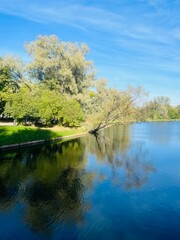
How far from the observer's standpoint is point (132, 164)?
32094 mm

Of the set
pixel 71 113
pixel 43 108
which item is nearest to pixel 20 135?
pixel 43 108

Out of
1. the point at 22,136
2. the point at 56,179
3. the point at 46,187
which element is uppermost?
the point at 22,136

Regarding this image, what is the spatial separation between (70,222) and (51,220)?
1.19m

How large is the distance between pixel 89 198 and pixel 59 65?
56720 mm

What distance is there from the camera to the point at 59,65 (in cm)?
7219

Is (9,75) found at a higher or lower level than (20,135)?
higher

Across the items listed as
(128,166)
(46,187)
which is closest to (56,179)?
(46,187)

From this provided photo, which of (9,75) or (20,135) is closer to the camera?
(20,135)

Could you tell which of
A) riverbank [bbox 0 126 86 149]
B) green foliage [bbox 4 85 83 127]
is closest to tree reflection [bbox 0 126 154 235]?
riverbank [bbox 0 126 86 149]

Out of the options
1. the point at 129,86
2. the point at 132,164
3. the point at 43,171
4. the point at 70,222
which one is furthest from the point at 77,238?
the point at 129,86

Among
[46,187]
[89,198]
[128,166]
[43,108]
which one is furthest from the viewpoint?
[43,108]

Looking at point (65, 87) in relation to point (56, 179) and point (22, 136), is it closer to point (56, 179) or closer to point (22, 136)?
point (22, 136)

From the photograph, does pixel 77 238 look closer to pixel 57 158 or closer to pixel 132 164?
pixel 132 164

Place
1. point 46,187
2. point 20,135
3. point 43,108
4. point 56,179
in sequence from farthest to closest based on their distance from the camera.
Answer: point 43,108 → point 20,135 → point 56,179 → point 46,187
